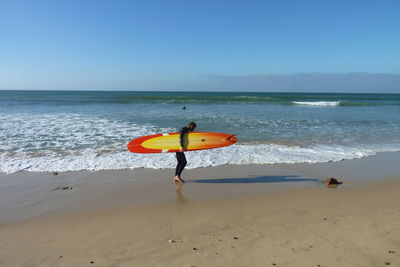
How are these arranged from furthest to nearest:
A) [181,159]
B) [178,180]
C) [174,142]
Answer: [174,142]
[181,159]
[178,180]

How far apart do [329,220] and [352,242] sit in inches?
27.0

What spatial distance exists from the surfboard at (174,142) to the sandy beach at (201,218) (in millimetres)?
585

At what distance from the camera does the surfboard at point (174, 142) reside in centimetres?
675

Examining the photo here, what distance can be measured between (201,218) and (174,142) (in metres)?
2.91

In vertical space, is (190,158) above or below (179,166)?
below

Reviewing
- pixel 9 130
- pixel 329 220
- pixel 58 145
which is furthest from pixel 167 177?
pixel 9 130

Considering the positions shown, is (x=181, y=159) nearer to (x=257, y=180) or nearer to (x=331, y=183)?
(x=257, y=180)

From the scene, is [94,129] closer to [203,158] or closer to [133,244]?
[203,158]

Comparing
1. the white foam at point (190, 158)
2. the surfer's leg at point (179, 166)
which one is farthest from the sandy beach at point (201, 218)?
the white foam at point (190, 158)

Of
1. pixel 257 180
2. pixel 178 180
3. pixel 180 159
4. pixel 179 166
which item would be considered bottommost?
pixel 257 180

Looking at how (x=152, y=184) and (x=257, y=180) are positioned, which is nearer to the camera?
(x=152, y=184)

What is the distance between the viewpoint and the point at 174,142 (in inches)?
270

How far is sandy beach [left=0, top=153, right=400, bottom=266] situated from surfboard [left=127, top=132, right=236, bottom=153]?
58cm

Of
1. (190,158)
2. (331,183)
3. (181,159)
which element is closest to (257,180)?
(331,183)
